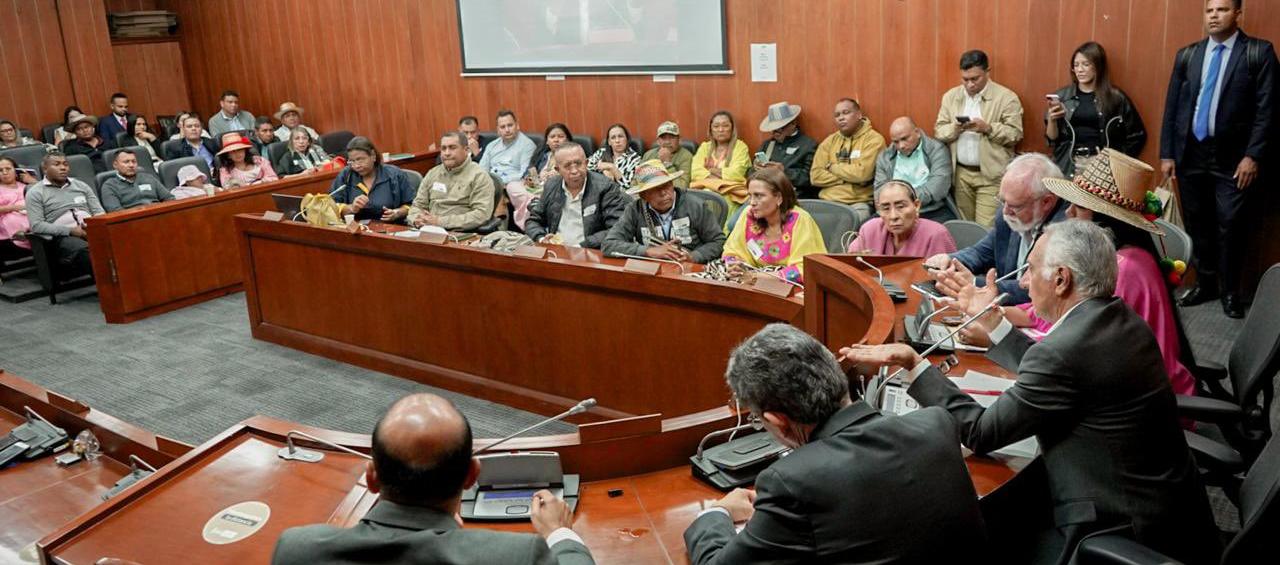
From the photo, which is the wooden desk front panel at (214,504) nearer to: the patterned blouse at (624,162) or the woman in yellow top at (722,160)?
the woman in yellow top at (722,160)

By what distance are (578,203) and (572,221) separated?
0.12 m

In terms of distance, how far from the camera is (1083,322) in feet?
6.65

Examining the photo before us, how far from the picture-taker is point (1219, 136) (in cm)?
504

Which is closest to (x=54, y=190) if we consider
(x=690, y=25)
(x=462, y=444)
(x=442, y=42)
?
(x=442, y=42)

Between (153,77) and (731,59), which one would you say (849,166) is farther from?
(153,77)

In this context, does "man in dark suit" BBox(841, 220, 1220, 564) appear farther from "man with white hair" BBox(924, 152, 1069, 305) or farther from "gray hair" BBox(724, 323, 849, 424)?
"man with white hair" BBox(924, 152, 1069, 305)

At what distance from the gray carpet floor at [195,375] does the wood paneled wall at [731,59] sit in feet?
10.9

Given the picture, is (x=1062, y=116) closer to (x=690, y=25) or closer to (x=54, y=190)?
(x=690, y=25)

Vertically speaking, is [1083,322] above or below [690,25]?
below

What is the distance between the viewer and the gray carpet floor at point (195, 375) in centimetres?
464

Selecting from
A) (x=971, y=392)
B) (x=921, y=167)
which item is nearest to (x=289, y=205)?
(x=921, y=167)

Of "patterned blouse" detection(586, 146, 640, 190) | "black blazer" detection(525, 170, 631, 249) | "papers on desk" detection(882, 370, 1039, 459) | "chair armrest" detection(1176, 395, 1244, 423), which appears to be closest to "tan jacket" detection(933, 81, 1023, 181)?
"black blazer" detection(525, 170, 631, 249)

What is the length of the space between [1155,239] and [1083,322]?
973 mm

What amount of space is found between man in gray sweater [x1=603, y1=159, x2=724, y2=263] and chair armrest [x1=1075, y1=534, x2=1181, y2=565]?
8.87 feet
